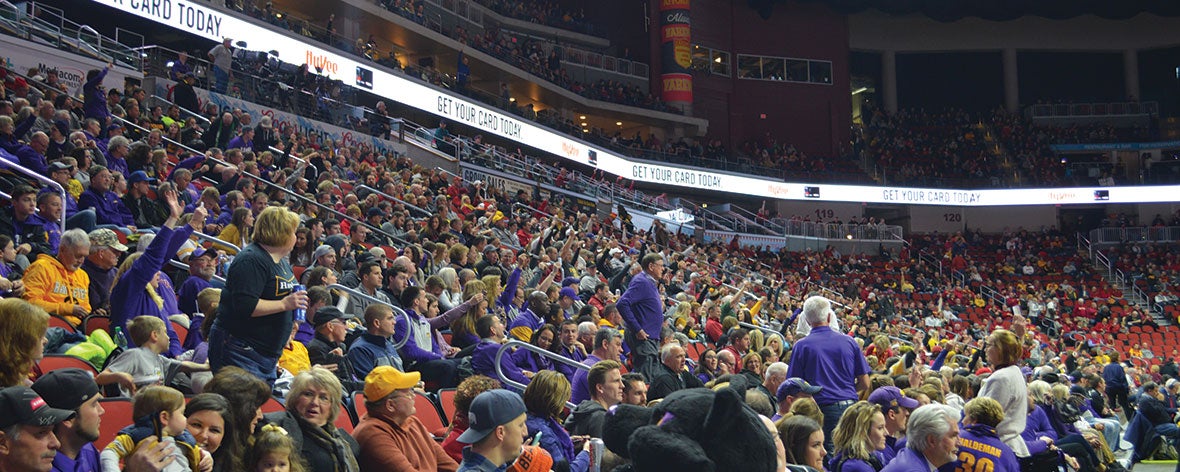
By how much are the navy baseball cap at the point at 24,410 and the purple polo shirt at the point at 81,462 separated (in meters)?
0.20

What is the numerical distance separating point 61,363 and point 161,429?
1693 mm

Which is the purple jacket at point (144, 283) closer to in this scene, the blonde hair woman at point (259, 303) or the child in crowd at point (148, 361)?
the child in crowd at point (148, 361)

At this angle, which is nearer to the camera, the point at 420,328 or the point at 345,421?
the point at 345,421

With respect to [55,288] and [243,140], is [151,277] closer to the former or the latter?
[55,288]

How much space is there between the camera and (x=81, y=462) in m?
3.56

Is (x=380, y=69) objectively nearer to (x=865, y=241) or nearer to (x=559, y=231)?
(x=559, y=231)

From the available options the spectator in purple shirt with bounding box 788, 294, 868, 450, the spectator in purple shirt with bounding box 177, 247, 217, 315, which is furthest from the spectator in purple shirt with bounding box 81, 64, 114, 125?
the spectator in purple shirt with bounding box 788, 294, 868, 450

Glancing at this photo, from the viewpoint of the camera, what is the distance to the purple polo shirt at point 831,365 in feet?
22.1

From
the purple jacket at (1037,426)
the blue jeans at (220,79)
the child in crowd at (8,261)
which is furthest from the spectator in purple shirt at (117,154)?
the blue jeans at (220,79)

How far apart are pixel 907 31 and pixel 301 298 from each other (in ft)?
132

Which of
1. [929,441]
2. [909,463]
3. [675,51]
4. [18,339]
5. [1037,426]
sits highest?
[675,51]

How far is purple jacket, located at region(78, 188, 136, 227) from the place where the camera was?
26.7ft

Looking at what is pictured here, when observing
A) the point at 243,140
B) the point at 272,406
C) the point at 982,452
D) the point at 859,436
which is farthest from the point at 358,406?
the point at 243,140

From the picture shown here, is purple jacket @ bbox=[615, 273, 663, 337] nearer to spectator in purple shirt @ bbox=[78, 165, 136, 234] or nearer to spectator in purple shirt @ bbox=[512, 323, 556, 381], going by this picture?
spectator in purple shirt @ bbox=[512, 323, 556, 381]
